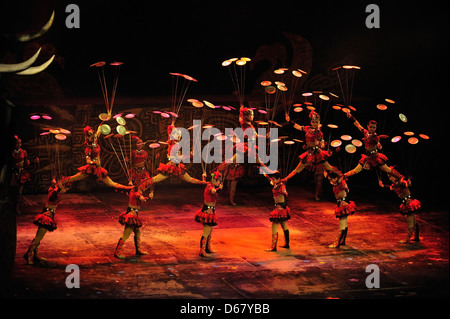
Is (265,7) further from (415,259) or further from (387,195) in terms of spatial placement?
(415,259)

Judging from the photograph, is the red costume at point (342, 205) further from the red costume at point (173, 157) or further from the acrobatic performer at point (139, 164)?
the acrobatic performer at point (139, 164)

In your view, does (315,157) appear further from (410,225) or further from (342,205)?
(410,225)

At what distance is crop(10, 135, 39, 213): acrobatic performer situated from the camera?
45.4ft

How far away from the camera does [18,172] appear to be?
13938 mm

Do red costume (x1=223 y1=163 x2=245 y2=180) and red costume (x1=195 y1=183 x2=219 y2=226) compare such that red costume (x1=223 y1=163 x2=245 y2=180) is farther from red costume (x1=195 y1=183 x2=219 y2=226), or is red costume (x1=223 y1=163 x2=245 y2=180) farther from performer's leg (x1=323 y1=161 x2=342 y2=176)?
red costume (x1=195 y1=183 x2=219 y2=226)

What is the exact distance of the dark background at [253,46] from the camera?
52.4ft

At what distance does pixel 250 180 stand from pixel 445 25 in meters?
4.67

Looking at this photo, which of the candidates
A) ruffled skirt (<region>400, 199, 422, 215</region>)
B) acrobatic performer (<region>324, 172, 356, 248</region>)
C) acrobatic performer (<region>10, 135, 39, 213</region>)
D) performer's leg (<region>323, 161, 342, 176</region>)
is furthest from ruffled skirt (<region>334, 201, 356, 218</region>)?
acrobatic performer (<region>10, 135, 39, 213</region>)

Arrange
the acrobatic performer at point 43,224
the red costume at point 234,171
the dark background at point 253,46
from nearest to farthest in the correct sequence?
the acrobatic performer at point 43,224 < the red costume at point 234,171 < the dark background at point 253,46

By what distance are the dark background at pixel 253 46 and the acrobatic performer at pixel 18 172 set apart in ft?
6.67

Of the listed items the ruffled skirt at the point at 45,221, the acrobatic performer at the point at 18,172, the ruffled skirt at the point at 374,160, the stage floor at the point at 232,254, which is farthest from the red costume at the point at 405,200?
the acrobatic performer at the point at 18,172

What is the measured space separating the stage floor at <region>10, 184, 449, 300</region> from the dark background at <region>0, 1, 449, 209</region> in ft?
7.14

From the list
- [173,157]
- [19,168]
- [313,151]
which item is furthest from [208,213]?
[19,168]

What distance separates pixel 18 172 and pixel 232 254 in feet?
13.5
